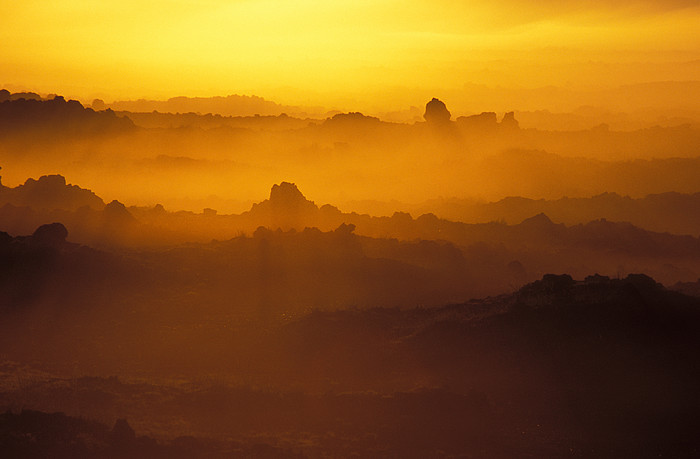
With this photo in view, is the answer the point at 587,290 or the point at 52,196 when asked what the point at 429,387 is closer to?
the point at 587,290

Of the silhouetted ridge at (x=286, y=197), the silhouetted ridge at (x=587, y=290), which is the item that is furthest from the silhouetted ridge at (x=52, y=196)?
the silhouetted ridge at (x=587, y=290)

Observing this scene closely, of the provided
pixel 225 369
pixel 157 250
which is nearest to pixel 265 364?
pixel 225 369

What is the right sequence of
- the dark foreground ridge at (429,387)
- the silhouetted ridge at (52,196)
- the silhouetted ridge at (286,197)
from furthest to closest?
the silhouetted ridge at (52,196), the silhouetted ridge at (286,197), the dark foreground ridge at (429,387)

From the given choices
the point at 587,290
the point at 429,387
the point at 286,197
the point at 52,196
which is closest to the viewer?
the point at 429,387

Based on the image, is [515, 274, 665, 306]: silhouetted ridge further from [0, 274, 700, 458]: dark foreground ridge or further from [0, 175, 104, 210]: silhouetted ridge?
[0, 175, 104, 210]: silhouetted ridge

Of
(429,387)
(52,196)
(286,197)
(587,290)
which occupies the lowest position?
(429,387)

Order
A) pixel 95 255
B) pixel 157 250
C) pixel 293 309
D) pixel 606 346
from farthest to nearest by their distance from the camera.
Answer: pixel 157 250 → pixel 95 255 → pixel 293 309 → pixel 606 346

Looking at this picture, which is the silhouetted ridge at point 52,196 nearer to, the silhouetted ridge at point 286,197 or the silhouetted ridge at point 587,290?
the silhouetted ridge at point 286,197

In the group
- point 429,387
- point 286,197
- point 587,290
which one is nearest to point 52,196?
point 286,197

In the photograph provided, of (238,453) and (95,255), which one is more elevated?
(95,255)

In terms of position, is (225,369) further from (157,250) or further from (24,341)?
(157,250)

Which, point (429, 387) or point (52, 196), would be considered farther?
point (52, 196)

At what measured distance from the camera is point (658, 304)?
61219mm

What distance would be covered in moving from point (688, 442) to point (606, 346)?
12.4 meters
